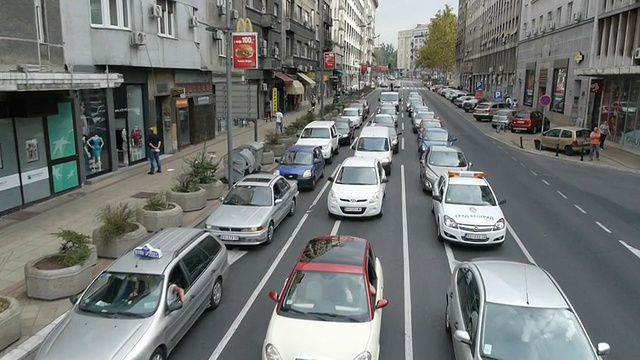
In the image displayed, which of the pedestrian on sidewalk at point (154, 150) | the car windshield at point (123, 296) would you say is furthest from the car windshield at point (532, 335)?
the pedestrian on sidewalk at point (154, 150)

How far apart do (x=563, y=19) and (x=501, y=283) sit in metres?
39.9

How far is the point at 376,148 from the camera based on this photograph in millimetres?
20953

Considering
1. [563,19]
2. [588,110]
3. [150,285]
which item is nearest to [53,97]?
[150,285]

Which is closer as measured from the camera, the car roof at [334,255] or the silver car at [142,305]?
the silver car at [142,305]

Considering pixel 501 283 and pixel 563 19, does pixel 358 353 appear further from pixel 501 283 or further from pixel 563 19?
pixel 563 19

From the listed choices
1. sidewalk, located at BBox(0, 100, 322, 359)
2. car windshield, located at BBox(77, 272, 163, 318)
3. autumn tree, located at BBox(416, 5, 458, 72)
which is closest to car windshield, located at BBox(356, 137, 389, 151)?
sidewalk, located at BBox(0, 100, 322, 359)

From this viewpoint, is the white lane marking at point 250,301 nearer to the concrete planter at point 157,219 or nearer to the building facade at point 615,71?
the concrete planter at point 157,219

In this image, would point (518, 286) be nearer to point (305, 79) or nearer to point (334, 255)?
point (334, 255)

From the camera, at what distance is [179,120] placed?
82.2 feet

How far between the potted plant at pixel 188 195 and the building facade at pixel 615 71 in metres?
21.8

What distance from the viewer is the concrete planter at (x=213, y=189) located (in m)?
16.1

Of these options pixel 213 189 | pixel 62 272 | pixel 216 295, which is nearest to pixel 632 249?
pixel 216 295

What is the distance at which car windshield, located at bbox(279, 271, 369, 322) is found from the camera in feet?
22.3

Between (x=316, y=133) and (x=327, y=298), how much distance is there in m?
18.0
